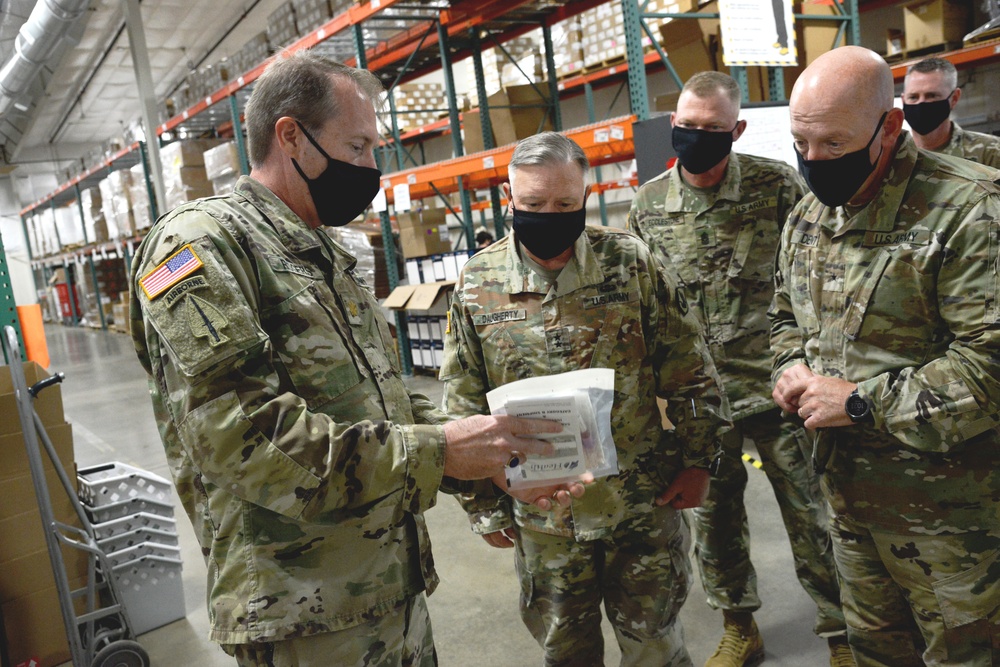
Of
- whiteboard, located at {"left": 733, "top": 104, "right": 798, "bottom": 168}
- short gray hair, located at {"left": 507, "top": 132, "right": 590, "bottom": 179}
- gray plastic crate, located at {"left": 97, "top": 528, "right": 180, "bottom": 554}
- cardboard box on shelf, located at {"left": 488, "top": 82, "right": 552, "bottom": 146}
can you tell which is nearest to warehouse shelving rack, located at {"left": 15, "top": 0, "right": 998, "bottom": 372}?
cardboard box on shelf, located at {"left": 488, "top": 82, "right": 552, "bottom": 146}

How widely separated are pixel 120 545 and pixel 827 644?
296 centimetres

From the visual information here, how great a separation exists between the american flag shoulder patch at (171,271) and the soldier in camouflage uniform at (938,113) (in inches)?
137

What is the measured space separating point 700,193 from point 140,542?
2846 mm

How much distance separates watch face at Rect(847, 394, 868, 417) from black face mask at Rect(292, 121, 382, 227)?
114cm

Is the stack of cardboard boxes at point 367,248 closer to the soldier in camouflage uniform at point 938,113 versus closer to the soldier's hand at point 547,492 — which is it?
the soldier in camouflage uniform at point 938,113

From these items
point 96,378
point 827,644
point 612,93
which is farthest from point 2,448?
point 612,93

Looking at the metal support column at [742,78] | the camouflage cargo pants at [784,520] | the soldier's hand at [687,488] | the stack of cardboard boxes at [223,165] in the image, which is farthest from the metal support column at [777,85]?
the stack of cardboard boxes at [223,165]

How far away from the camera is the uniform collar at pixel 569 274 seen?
5.85 feet

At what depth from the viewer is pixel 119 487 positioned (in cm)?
320

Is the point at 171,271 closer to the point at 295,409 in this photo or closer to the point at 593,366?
the point at 295,409

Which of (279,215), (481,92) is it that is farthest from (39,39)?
(279,215)

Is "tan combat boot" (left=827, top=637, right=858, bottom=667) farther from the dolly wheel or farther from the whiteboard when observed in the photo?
the dolly wheel

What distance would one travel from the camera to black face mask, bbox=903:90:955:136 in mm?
3400

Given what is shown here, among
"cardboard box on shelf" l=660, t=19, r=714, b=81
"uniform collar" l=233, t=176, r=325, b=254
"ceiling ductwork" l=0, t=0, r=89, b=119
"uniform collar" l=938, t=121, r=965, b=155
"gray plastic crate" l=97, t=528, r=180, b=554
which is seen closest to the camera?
"uniform collar" l=233, t=176, r=325, b=254
